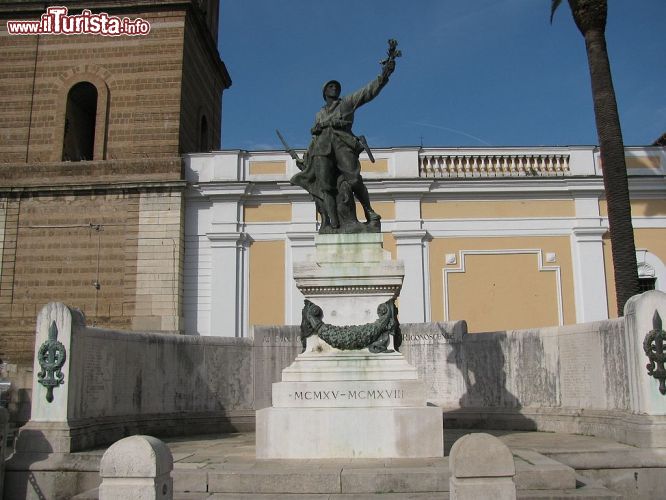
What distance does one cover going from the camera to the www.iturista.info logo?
23984mm

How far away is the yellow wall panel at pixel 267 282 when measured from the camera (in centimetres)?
2224

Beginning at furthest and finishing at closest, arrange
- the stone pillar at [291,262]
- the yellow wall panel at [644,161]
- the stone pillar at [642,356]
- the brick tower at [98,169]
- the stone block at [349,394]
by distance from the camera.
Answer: the yellow wall panel at [644,161], the stone pillar at [291,262], the brick tower at [98,169], the stone pillar at [642,356], the stone block at [349,394]

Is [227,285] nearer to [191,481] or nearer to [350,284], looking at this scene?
[350,284]

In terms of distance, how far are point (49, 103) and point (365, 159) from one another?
11.0 meters

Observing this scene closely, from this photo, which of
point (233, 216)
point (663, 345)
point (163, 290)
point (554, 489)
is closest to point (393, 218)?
point (233, 216)

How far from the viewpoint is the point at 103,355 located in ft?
36.6

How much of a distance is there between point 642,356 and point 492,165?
48.1 feet

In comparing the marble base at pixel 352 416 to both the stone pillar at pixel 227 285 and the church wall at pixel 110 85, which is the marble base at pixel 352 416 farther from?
the church wall at pixel 110 85

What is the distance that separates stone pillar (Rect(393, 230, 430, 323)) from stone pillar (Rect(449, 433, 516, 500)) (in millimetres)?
16784

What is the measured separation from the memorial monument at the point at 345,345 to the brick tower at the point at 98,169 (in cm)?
1274

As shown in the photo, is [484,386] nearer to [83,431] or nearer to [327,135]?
[327,135]

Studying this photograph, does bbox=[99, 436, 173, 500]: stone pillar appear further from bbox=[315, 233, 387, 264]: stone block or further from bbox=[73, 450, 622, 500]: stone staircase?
bbox=[315, 233, 387, 264]: stone block

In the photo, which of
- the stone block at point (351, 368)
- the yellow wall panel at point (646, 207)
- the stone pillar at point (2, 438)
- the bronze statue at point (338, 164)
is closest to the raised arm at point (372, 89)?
the bronze statue at point (338, 164)

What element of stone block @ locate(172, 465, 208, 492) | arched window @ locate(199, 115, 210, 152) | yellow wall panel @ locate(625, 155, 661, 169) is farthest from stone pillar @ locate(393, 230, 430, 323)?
stone block @ locate(172, 465, 208, 492)
